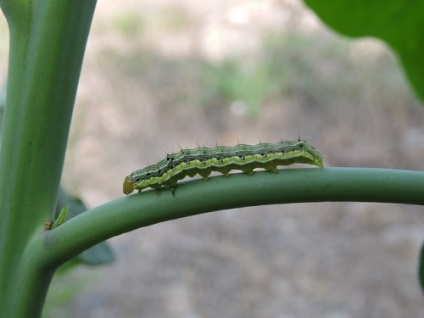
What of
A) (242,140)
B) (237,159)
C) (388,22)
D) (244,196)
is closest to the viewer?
(244,196)

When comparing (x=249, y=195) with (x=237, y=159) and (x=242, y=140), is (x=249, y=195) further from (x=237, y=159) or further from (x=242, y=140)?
(x=242, y=140)

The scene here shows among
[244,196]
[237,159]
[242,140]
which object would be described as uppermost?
[242,140]

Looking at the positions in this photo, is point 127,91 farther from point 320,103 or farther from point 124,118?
point 320,103

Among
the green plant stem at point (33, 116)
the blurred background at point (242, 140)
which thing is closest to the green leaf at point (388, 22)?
the green plant stem at point (33, 116)

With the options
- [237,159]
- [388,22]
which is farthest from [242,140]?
[237,159]

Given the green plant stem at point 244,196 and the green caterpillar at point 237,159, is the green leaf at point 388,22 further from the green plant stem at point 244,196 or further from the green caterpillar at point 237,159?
the green plant stem at point 244,196

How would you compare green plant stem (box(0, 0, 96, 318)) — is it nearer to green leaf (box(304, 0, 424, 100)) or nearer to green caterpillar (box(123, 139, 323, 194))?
green caterpillar (box(123, 139, 323, 194))

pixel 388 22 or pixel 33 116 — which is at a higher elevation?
pixel 388 22

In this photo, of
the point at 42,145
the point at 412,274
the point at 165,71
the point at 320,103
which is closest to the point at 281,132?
the point at 320,103
